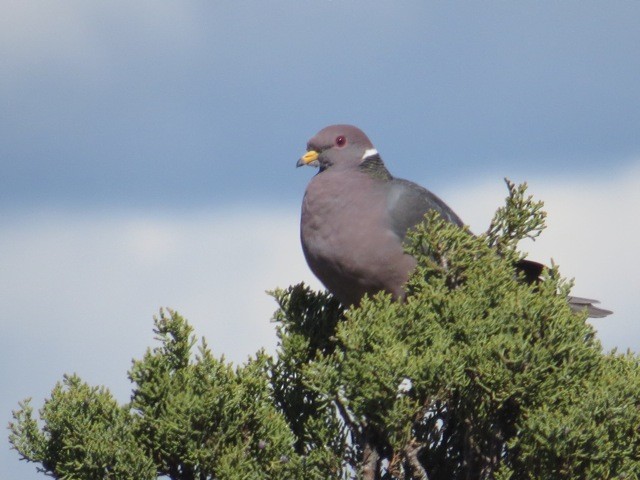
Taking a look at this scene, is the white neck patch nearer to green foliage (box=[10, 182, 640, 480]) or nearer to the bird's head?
the bird's head

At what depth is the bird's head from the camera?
24.7ft

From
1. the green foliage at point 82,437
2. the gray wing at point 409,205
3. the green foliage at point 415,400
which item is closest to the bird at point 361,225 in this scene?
the gray wing at point 409,205

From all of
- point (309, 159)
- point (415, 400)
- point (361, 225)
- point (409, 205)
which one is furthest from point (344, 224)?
point (415, 400)

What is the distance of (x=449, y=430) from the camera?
20.4 ft

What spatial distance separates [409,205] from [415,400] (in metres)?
1.84

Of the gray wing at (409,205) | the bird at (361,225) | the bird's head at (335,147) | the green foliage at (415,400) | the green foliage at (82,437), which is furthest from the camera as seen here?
the bird's head at (335,147)

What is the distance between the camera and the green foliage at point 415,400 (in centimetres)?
533

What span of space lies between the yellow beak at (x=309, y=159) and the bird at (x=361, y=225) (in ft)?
0.41

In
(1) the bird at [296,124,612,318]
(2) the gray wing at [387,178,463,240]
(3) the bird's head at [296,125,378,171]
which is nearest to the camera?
(1) the bird at [296,124,612,318]

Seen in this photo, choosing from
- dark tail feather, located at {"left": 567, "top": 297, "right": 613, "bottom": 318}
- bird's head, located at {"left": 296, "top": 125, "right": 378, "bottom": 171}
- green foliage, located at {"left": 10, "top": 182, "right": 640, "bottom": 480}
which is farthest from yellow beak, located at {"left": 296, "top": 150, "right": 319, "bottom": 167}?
dark tail feather, located at {"left": 567, "top": 297, "right": 613, "bottom": 318}

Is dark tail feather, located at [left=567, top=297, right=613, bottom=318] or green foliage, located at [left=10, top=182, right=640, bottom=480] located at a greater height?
dark tail feather, located at [left=567, top=297, right=613, bottom=318]

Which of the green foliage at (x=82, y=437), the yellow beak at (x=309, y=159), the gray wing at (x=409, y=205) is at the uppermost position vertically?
the yellow beak at (x=309, y=159)

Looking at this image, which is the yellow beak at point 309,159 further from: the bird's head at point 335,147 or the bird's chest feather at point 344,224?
the bird's chest feather at point 344,224

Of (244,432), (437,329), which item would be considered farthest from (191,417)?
(437,329)
